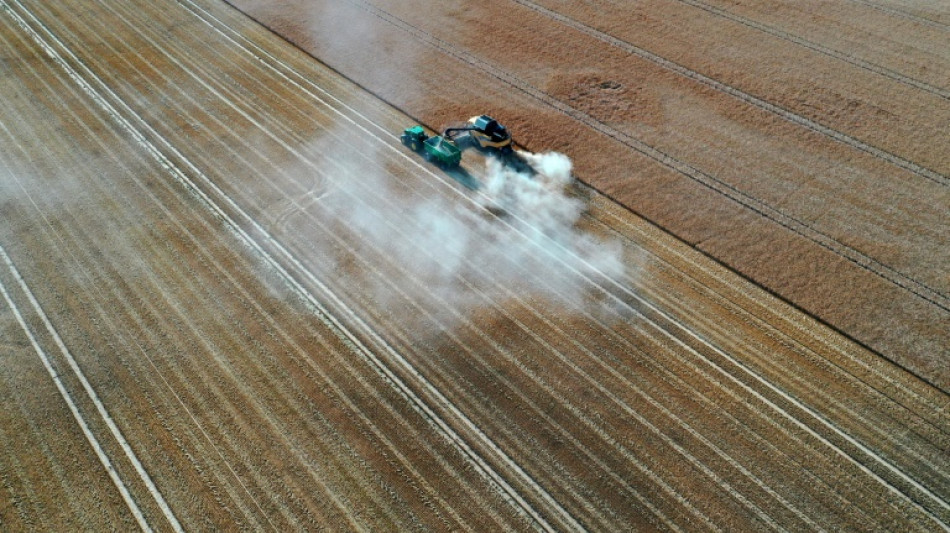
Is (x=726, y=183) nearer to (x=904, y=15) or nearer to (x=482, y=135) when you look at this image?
(x=482, y=135)

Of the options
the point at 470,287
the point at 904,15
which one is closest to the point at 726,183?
the point at 470,287

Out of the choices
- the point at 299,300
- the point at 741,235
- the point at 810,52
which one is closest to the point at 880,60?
the point at 810,52

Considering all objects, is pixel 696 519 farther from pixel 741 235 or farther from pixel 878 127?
pixel 878 127

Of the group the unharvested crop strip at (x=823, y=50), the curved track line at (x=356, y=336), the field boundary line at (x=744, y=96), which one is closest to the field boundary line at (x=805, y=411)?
the curved track line at (x=356, y=336)

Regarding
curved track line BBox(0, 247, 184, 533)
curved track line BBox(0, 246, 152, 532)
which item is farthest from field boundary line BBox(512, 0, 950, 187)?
curved track line BBox(0, 246, 152, 532)

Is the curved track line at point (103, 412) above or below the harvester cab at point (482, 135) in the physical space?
below

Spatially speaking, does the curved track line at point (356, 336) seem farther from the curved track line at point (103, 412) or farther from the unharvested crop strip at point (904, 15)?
the unharvested crop strip at point (904, 15)
